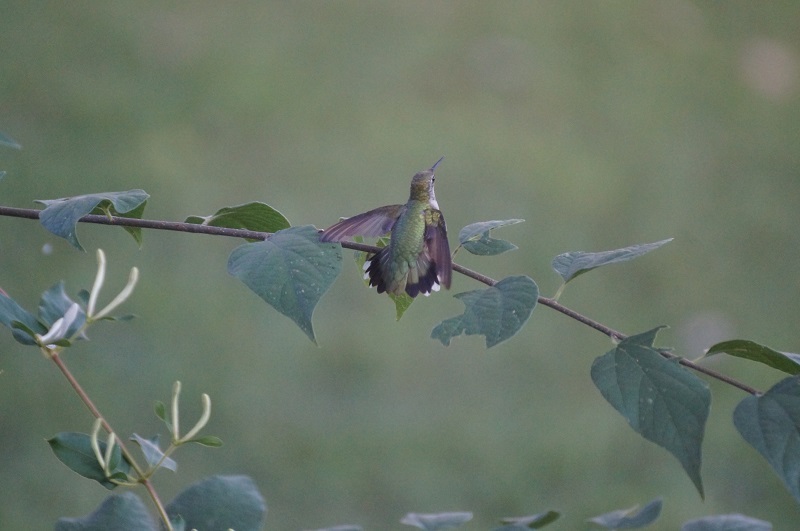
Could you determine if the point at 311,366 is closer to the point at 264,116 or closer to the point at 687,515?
the point at 264,116

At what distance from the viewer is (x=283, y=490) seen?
2434 millimetres

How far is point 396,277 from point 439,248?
46 mm

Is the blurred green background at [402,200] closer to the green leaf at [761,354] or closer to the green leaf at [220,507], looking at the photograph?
the green leaf at [220,507]

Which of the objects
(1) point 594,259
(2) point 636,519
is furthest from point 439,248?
(2) point 636,519

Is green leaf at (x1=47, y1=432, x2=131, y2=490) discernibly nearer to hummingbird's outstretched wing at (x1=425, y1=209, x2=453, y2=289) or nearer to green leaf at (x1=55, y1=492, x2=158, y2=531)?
green leaf at (x1=55, y1=492, x2=158, y2=531)

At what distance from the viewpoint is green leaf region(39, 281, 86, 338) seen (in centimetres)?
63

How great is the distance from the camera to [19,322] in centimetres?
56

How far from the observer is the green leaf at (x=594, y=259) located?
61cm

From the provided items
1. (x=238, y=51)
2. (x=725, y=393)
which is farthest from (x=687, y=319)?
(x=238, y=51)

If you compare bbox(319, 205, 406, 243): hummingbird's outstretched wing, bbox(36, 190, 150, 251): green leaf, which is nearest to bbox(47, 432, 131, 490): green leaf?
bbox(36, 190, 150, 251): green leaf

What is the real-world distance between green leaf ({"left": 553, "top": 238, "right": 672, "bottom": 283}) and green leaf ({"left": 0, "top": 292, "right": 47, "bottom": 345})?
14.8 inches

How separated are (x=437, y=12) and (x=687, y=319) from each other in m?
1.54

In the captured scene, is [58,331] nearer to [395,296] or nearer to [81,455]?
[81,455]

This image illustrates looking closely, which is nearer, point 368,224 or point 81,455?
point 81,455
